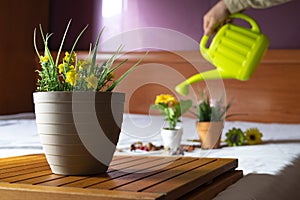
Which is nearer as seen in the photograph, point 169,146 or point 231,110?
point 169,146

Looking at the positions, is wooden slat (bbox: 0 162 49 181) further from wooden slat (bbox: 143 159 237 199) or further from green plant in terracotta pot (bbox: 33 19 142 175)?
wooden slat (bbox: 143 159 237 199)

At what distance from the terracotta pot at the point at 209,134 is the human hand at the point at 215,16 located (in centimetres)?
31

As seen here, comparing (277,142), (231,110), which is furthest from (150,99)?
(277,142)

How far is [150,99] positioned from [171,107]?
1.36 meters

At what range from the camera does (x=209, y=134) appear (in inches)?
65.4

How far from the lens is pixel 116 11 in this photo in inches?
123

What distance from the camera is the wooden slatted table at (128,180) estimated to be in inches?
26.7

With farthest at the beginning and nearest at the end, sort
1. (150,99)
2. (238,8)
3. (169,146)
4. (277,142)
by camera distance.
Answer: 1. (150,99)
2. (277,142)
3. (169,146)
4. (238,8)

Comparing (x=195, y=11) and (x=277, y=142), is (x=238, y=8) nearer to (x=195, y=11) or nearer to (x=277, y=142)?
(x=277, y=142)

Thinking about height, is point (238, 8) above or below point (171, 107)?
above

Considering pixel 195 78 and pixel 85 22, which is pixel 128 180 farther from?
pixel 85 22

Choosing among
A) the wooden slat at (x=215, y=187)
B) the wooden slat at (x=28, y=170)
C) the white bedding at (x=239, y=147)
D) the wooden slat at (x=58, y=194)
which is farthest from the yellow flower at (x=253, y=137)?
the wooden slat at (x=58, y=194)


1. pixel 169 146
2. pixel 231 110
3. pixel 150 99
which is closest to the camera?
pixel 169 146

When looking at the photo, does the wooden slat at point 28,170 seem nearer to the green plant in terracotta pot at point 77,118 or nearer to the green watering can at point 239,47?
the green plant in terracotta pot at point 77,118
